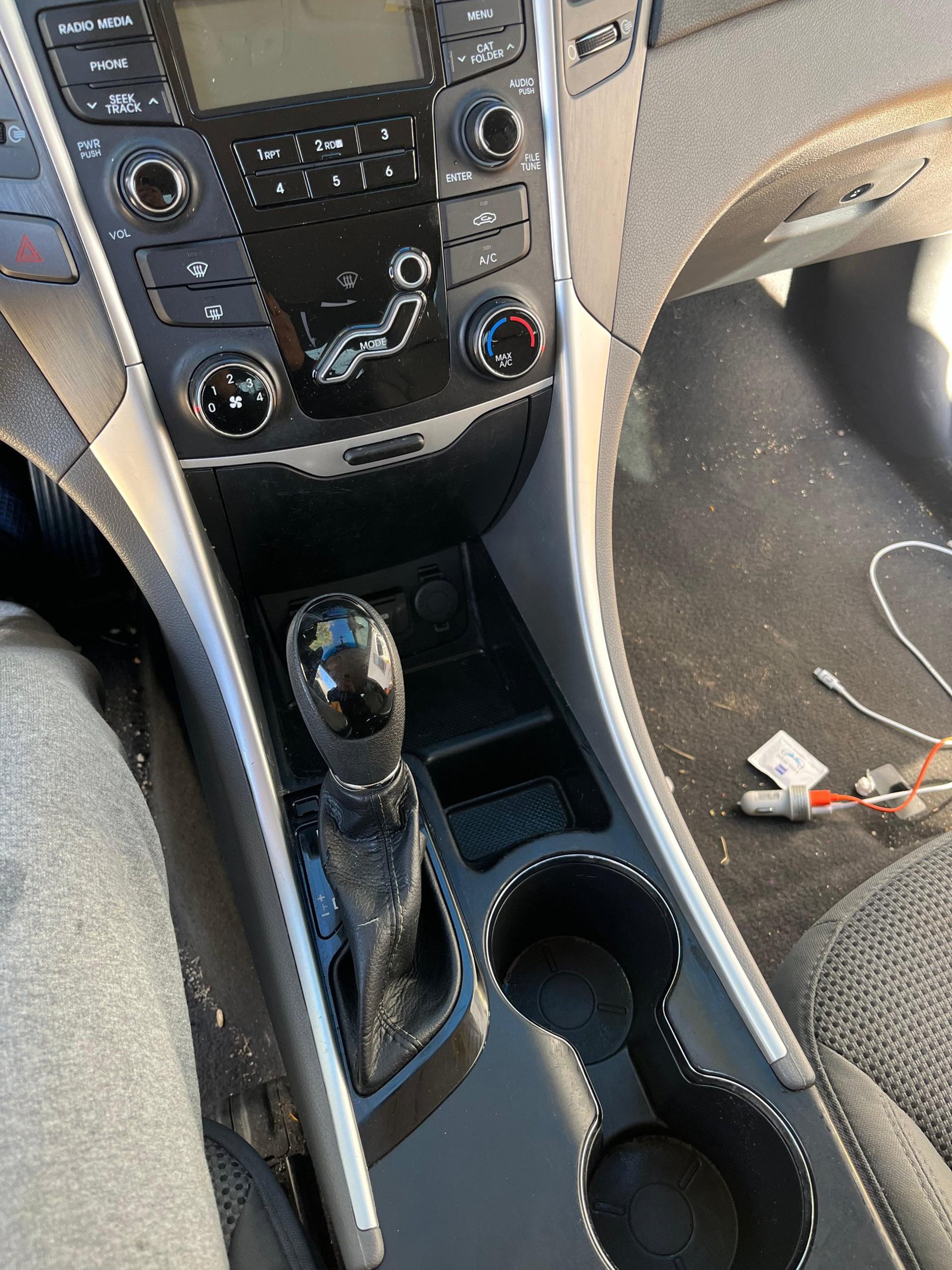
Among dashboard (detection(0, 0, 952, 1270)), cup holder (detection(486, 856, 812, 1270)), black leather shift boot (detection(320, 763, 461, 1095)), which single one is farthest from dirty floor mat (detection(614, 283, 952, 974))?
black leather shift boot (detection(320, 763, 461, 1095))

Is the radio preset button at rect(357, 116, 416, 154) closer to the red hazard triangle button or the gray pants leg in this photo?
the red hazard triangle button

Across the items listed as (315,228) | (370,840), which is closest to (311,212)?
(315,228)

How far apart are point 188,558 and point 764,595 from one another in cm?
113

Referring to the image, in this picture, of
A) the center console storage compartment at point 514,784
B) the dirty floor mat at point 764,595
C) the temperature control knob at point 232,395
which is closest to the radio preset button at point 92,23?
the temperature control knob at point 232,395

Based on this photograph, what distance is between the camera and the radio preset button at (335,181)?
0.64 m

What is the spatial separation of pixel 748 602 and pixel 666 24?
1.00 metres

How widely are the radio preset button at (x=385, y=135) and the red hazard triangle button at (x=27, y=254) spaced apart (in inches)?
10.0

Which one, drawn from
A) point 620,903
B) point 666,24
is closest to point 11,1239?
point 620,903

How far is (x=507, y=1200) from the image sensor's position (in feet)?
1.96

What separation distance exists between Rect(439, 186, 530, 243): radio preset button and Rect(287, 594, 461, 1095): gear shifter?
1.10ft

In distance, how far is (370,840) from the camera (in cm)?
67

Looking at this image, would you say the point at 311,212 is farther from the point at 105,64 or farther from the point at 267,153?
the point at 105,64

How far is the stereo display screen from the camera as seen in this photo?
23.1 inches

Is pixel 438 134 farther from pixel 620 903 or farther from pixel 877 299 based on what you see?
pixel 877 299
